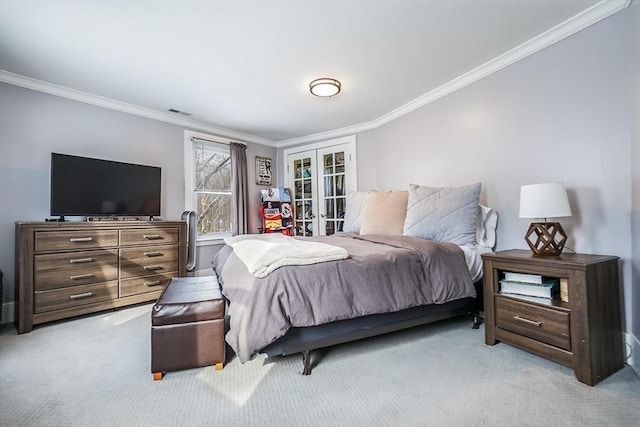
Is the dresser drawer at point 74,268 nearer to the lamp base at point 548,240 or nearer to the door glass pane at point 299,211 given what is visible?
the door glass pane at point 299,211

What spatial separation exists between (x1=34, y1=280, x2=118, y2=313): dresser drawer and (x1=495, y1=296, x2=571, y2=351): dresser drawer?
10.9ft

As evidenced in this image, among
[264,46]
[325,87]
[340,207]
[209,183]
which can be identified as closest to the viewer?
[264,46]

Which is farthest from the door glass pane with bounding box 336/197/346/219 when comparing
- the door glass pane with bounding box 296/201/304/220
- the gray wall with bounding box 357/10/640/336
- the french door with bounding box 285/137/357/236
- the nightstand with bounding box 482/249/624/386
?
the nightstand with bounding box 482/249/624/386

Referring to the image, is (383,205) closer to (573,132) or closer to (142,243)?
(573,132)

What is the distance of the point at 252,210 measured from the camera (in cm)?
476

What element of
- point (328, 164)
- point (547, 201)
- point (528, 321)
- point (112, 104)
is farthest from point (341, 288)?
point (112, 104)

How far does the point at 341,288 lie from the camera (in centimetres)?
174

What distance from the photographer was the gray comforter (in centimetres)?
156

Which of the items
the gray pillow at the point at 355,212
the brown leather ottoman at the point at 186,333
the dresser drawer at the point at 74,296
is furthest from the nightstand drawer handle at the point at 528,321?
the dresser drawer at the point at 74,296

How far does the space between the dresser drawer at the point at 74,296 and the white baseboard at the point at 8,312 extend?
0.48 meters

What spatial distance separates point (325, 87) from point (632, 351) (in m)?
3.01

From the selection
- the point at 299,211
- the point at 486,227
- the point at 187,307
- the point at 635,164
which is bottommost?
the point at 187,307

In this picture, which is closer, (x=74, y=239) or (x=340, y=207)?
(x=74, y=239)

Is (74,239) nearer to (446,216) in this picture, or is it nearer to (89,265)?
(89,265)
